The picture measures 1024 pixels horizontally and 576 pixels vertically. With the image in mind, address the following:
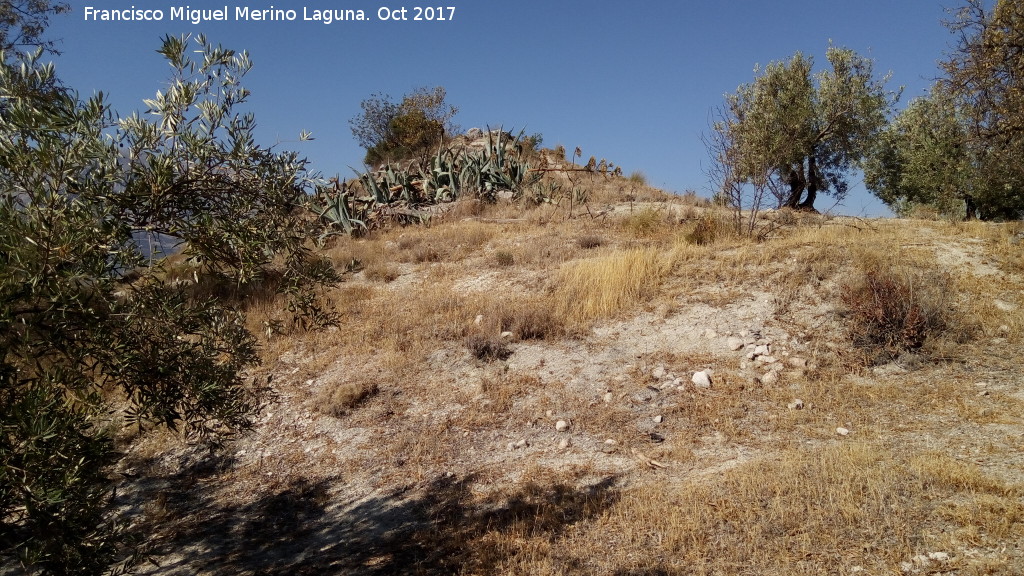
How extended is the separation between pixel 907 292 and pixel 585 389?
4.63 meters

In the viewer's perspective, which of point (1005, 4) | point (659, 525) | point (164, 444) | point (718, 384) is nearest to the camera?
point (659, 525)

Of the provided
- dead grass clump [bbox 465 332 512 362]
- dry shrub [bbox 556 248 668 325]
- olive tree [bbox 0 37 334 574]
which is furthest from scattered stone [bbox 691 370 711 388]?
olive tree [bbox 0 37 334 574]

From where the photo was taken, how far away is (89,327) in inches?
125

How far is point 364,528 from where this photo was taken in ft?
20.1

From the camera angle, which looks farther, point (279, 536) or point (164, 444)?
point (164, 444)

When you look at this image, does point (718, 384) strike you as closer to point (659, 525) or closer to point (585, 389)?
point (585, 389)

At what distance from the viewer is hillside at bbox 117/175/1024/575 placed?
5.08 meters

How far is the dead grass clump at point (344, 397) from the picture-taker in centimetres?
865

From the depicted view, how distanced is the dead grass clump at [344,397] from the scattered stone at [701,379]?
4.35 meters

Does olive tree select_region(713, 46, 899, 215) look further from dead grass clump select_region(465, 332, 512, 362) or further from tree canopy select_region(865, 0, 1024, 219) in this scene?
dead grass clump select_region(465, 332, 512, 362)

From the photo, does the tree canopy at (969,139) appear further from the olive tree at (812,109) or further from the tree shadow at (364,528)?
the tree shadow at (364,528)

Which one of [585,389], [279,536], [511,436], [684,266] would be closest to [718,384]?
[585,389]

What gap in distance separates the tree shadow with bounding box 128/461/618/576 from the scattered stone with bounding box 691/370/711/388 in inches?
95.3

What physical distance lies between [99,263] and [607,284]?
858cm
